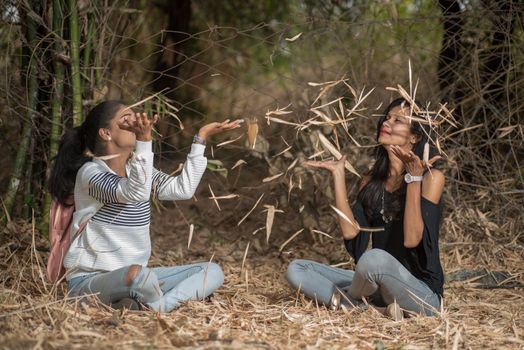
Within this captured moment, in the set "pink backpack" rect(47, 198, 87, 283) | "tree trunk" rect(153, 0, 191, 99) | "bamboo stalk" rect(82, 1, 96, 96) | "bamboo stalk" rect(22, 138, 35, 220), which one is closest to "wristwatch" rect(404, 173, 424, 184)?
"pink backpack" rect(47, 198, 87, 283)

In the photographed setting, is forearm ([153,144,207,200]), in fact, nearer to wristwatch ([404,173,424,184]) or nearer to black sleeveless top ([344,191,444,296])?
black sleeveless top ([344,191,444,296])

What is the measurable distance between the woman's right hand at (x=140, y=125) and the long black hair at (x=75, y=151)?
0.28m

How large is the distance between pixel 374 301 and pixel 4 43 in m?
2.41

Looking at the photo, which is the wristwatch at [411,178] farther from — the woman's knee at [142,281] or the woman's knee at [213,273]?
the woman's knee at [142,281]

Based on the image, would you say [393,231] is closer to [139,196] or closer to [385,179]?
[385,179]

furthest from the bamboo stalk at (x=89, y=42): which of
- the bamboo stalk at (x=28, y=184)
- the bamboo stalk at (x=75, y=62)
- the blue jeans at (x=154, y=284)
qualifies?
the blue jeans at (x=154, y=284)

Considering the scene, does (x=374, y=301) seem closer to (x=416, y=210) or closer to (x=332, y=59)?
(x=416, y=210)

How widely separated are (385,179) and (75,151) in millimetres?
1316

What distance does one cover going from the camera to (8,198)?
4.21 meters

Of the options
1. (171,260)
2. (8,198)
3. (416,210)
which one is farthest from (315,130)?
(8,198)

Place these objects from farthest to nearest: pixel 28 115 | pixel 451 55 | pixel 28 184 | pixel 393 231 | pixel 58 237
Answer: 1. pixel 451 55
2. pixel 28 184
3. pixel 28 115
4. pixel 393 231
5. pixel 58 237

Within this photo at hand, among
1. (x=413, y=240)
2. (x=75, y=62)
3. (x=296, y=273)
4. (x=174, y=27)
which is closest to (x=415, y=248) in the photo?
(x=413, y=240)

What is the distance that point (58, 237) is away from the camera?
11.0 feet

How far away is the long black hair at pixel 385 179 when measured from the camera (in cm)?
342
